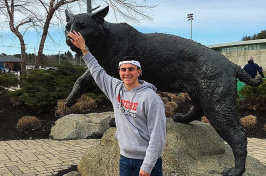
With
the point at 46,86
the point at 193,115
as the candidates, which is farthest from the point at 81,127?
the point at 193,115

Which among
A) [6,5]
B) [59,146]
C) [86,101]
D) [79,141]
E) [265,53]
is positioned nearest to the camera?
[59,146]

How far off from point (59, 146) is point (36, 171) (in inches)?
73.8

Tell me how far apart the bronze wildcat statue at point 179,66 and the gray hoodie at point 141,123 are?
41.7 inches

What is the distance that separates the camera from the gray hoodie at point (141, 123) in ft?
6.72

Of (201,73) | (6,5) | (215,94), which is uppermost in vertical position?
(6,5)

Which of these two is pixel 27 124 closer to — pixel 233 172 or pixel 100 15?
pixel 100 15

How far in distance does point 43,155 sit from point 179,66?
397 centimetres

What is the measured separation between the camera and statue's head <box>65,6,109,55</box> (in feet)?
10.0

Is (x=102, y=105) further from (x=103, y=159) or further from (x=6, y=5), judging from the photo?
(x=103, y=159)

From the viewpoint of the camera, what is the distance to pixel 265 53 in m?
46.8

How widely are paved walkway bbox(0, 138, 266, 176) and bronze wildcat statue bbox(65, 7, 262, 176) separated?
213 cm

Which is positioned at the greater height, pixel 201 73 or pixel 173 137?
pixel 201 73

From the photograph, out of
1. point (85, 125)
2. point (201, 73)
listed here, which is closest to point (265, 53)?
point (85, 125)

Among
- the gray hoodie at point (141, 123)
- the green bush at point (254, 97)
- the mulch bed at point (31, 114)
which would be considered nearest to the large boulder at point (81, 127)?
the mulch bed at point (31, 114)
